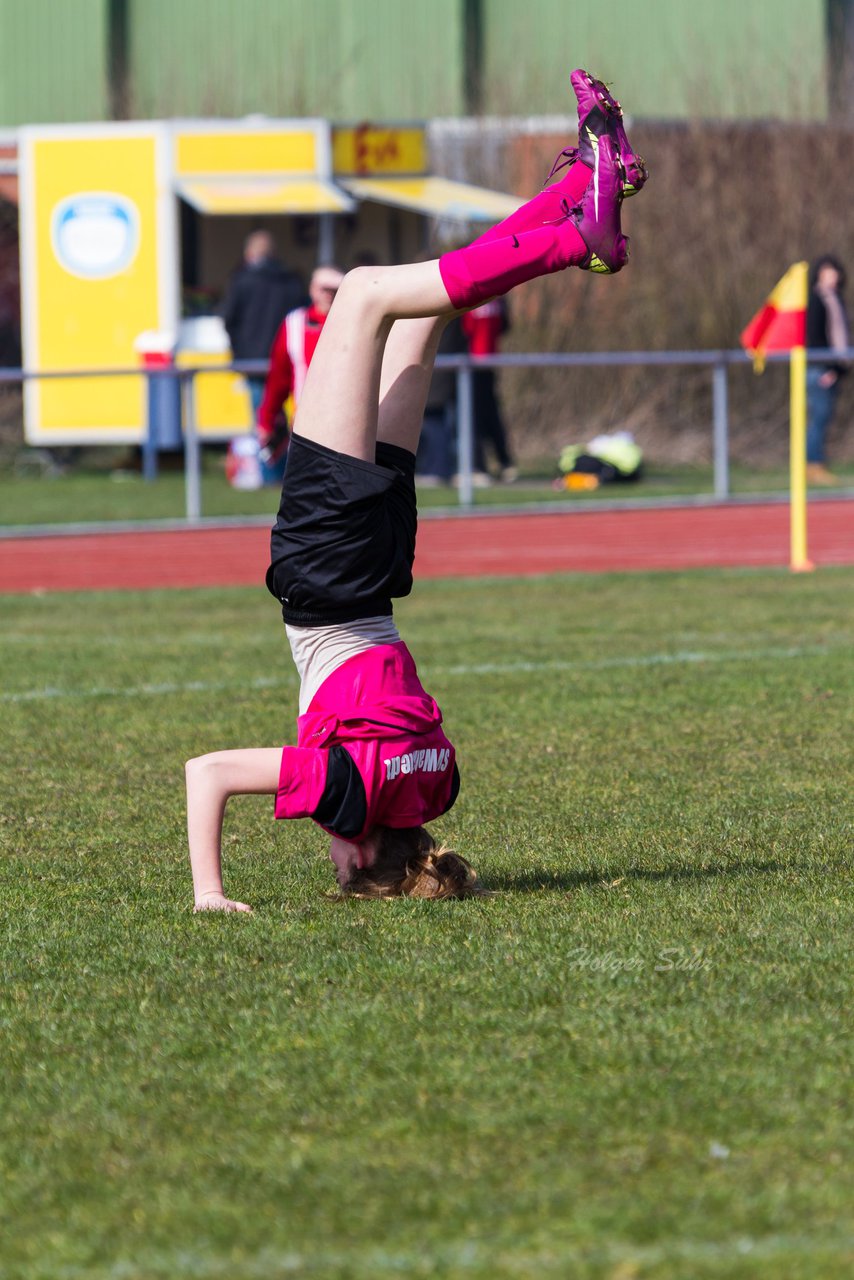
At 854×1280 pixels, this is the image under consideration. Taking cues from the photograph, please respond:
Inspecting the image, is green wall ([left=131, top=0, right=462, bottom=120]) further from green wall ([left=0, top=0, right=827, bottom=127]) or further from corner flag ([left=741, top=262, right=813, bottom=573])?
corner flag ([left=741, top=262, right=813, bottom=573])

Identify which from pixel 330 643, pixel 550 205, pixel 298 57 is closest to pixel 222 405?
pixel 298 57

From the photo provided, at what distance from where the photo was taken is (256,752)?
5.09 m

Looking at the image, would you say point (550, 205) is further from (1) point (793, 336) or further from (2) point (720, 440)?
(2) point (720, 440)

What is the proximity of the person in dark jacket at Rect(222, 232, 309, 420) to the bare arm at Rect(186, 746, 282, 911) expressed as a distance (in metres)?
16.2

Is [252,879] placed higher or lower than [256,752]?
lower

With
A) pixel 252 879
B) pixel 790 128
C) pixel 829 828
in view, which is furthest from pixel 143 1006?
pixel 790 128

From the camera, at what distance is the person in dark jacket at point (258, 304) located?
2122 cm

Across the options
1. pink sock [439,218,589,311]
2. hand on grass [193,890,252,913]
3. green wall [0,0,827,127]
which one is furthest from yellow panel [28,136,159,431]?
pink sock [439,218,589,311]

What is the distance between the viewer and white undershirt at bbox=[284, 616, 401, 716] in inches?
205

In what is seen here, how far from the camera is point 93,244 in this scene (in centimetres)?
2378

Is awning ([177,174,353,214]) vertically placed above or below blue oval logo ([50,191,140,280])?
above

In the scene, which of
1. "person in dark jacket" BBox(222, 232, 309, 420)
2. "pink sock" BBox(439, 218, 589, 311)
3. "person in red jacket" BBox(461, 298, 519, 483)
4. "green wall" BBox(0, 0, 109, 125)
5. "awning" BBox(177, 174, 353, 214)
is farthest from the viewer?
"green wall" BBox(0, 0, 109, 125)

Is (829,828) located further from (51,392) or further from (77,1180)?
(51,392)

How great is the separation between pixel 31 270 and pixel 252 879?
1917cm
